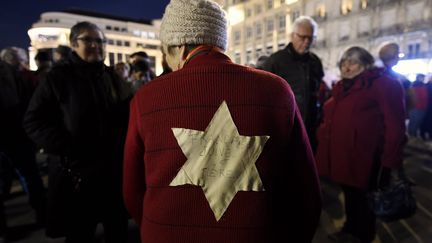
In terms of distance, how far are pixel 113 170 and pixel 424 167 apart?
6776 mm

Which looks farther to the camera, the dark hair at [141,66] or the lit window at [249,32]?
the lit window at [249,32]

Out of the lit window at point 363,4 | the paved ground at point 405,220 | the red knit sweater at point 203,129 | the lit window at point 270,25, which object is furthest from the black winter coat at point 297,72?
the lit window at point 270,25

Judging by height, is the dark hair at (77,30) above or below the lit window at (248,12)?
below

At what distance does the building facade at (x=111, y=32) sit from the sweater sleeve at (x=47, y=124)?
6121 cm

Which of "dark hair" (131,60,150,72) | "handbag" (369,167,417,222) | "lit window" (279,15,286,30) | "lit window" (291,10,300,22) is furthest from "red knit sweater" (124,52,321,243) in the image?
"lit window" (279,15,286,30)

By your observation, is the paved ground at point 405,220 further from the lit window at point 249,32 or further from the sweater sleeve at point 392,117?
the lit window at point 249,32

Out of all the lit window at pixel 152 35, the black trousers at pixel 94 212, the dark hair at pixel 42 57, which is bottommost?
the black trousers at pixel 94 212

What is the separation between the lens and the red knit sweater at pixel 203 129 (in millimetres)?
1212

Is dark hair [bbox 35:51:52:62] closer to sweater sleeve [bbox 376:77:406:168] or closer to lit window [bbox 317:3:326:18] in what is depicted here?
sweater sleeve [bbox 376:77:406:168]

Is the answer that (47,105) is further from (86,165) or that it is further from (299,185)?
(299,185)

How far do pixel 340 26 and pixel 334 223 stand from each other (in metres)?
38.4

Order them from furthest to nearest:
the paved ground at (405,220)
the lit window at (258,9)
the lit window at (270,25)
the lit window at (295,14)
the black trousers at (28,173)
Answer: the lit window at (258,9) → the lit window at (270,25) → the lit window at (295,14) → the black trousers at (28,173) → the paved ground at (405,220)

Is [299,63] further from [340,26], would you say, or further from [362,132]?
[340,26]

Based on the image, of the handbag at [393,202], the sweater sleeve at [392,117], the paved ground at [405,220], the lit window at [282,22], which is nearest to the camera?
the sweater sleeve at [392,117]
